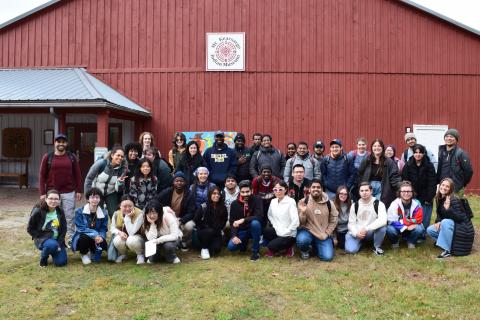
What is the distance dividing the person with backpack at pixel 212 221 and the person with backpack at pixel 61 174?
1.89m

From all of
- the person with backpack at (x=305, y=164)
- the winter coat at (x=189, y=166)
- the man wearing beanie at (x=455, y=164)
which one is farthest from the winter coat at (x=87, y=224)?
the man wearing beanie at (x=455, y=164)

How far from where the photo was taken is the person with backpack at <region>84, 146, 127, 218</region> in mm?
5586

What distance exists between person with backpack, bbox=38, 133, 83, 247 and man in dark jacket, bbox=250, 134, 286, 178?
2.77 meters

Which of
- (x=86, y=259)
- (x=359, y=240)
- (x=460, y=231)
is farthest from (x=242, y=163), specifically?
(x=460, y=231)

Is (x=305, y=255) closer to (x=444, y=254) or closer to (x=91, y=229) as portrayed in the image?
(x=444, y=254)

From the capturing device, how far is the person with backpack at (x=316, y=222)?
210 inches

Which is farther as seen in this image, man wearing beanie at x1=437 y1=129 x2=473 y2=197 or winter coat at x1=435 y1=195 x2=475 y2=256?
man wearing beanie at x1=437 y1=129 x2=473 y2=197

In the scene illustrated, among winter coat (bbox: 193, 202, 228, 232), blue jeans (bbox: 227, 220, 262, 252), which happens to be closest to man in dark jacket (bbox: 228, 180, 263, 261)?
blue jeans (bbox: 227, 220, 262, 252)

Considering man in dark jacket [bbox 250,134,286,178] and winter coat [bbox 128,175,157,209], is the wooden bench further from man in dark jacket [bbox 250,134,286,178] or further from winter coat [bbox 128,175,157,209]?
man in dark jacket [bbox 250,134,286,178]

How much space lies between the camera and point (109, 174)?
5.61 meters

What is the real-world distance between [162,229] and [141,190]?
Result: 2.26 feet

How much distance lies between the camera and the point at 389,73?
38.0ft

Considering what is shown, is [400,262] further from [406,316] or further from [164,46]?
[164,46]

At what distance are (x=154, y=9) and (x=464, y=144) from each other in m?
9.97
